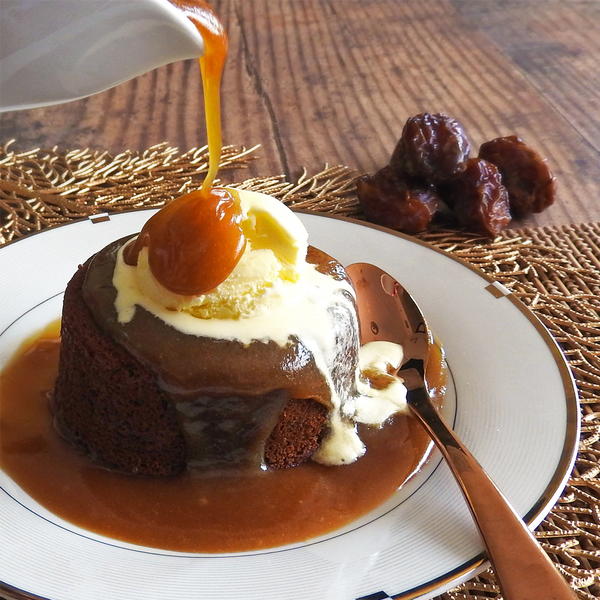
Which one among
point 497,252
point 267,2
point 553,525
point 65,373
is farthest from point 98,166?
point 267,2

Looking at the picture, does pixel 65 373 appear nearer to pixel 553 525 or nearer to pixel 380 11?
pixel 553 525

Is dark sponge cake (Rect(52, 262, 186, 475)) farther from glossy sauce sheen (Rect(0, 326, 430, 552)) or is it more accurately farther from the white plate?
the white plate

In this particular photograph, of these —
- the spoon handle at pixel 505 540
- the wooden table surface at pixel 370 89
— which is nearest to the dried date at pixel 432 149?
the wooden table surface at pixel 370 89

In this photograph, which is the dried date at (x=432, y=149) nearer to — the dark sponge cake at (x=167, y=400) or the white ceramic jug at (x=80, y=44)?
the dark sponge cake at (x=167, y=400)

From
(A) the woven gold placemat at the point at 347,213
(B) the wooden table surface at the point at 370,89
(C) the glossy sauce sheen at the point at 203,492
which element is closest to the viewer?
(C) the glossy sauce sheen at the point at 203,492

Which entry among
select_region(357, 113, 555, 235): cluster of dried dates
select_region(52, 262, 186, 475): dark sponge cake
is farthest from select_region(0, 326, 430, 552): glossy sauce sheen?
select_region(357, 113, 555, 235): cluster of dried dates

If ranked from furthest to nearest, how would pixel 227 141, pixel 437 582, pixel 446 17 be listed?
pixel 446 17, pixel 227 141, pixel 437 582
